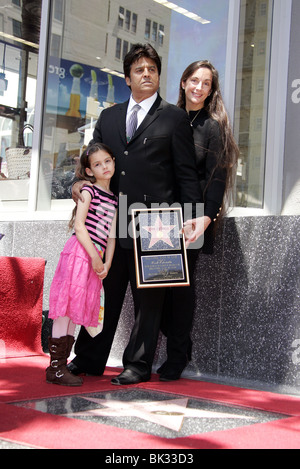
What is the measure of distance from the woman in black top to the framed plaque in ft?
0.87

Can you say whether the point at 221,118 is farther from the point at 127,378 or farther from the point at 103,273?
the point at 127,378

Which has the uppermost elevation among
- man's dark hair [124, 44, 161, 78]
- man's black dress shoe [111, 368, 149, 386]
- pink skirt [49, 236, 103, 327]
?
man's dark hair [124, 44, 161, 78]

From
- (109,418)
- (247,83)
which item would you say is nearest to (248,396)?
(109,418)

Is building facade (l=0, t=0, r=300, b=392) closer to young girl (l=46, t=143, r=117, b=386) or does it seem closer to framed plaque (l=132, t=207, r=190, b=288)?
framed plaque (l=132, t=207, r=190, b=288)

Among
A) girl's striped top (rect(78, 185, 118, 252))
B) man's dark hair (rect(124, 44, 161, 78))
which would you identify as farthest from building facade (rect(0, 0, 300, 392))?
man's dark hair (rect(124, 44, 161, 78))

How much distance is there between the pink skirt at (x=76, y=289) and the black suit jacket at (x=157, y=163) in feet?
0.85

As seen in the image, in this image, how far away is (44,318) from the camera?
4.94 m

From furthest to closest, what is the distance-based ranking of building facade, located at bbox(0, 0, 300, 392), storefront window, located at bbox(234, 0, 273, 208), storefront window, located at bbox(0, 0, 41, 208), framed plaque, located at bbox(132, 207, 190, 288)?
storefront window, located at bbox(0, 0, 41, 208) → storefront window, located at bbox(234, 0, 273, 208) → building facade, located at bbox(0, 0, 300, 392) → framed plaque, located at bbox(132, 207, 190, 288)

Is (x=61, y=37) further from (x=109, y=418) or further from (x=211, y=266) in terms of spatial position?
(x=109, y=418)

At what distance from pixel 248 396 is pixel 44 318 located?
215 cm

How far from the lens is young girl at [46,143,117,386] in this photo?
3381mm

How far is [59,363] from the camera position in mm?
3400

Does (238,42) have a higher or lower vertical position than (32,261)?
higher

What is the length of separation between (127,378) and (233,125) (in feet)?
6.14
